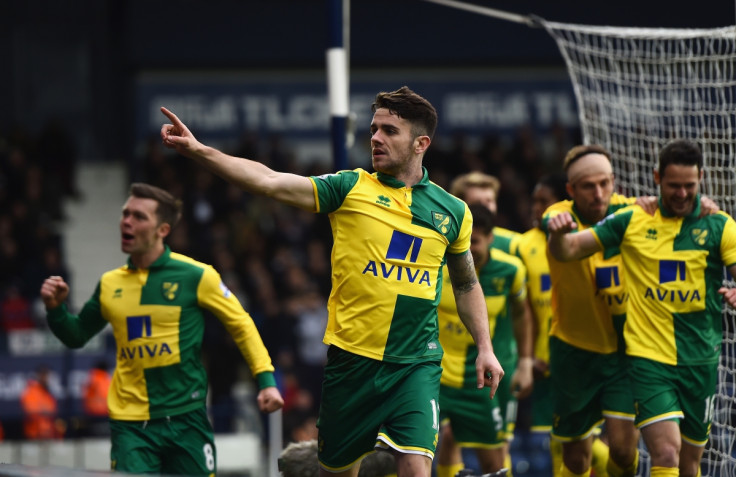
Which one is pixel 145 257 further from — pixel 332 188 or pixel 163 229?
pixel 332 188

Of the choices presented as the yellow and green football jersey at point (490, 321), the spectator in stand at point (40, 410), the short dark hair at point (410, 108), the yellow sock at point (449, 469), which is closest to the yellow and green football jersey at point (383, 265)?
the short dark hair at point (410, 108)

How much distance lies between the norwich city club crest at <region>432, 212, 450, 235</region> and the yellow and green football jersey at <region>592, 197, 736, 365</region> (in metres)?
1.58

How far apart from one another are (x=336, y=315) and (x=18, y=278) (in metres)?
12.1

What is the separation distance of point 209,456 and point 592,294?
2.80 meters

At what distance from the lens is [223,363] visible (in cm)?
1658

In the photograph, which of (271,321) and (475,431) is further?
(271,321)

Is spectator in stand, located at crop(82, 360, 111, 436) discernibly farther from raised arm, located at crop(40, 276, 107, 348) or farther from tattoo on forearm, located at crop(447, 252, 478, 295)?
tattoo on forearm, located at crop(447, 252, 478, 295)

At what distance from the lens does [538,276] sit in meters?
9.73

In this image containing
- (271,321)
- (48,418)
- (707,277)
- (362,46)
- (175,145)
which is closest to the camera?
(175,145)

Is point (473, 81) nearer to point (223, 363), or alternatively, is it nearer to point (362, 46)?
point (362, 46)

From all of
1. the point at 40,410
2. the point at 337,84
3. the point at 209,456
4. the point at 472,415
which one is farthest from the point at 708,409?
the point at 40,410

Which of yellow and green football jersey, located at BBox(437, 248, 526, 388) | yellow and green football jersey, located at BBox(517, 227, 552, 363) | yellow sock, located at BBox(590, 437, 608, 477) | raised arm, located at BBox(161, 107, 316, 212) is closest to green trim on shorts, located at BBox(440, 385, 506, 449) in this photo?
yellow and green football jersey, located at BBox(437, 248, 526, 388)

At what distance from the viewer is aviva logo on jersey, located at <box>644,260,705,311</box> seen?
735cm

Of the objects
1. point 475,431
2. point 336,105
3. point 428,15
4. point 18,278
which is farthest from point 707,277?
point 428,15
